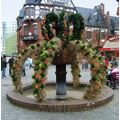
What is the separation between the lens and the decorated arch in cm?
586

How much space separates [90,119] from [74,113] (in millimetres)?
623

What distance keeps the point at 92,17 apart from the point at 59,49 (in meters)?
35.0

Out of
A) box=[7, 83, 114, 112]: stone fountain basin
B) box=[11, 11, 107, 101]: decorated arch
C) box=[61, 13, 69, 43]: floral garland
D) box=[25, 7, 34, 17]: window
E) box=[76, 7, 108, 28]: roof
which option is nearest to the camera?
box=[7, 83, 114, 112]: stone fountain basin

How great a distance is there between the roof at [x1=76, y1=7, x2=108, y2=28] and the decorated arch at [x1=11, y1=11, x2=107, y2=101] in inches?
1258

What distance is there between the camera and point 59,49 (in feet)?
21.4

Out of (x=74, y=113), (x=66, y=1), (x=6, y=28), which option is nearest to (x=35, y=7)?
(x=66, y=1)

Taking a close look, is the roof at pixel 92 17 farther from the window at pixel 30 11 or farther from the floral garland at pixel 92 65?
the floral garland at pixel 92 65

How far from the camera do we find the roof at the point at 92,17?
3844cm

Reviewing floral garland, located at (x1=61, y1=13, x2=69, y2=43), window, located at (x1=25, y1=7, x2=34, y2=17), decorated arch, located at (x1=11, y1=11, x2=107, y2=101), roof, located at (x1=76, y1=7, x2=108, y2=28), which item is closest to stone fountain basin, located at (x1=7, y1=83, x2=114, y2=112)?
decorated arch, located at (x1=11, y1=11, x2=107, y2=101)

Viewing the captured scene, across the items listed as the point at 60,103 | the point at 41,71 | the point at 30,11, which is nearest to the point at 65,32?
the point at 41,71

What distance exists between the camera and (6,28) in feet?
407

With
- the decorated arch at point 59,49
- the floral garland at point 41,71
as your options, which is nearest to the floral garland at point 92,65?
the decorated arch at point 59,49

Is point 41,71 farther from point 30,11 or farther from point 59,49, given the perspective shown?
point 30,11

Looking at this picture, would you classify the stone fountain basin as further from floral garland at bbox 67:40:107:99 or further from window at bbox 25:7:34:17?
window at bbox 25:7:34:17
